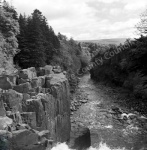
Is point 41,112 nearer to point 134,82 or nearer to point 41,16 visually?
point 134,82

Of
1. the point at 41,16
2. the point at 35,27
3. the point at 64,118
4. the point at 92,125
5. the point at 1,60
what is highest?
the point at 41,16

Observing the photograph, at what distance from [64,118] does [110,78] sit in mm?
41683

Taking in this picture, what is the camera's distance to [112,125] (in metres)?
27.1

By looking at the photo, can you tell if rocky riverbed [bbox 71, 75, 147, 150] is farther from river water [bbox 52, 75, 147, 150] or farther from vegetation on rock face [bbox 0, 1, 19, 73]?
vegetation on rock face [bbox 0, 1, 19, 73]

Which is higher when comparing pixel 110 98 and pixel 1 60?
pixel 1 60

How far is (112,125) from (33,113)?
614 inches

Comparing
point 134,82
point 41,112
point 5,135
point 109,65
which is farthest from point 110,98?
point 5,135

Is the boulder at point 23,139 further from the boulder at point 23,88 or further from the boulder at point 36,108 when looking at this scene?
the boulder at point 23,88

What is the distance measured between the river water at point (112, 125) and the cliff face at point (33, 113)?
7.78 feet

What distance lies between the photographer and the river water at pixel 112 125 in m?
21.9

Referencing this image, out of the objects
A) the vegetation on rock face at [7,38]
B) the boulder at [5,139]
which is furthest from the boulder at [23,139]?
the vegetation on rock face at [7,38]

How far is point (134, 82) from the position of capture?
43.4 m

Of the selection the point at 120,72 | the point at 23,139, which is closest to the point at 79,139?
the point at 23,139

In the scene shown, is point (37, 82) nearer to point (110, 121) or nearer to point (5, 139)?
point (5, 139)
